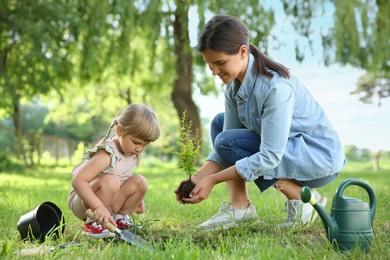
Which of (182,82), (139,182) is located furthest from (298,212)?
(182,82)

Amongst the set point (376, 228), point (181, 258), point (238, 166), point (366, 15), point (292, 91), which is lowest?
point (376, 228)

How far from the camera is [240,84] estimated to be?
304cm

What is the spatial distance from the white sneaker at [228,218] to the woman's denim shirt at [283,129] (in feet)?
0.84

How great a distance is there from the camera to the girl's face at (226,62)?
2.73m

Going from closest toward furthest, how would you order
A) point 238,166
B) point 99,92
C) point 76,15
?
1. point 238,166
2. point 76,15
3. point 99,92

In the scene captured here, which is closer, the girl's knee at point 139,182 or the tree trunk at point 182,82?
the girl's knee at point 139,182

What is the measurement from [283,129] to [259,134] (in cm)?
29

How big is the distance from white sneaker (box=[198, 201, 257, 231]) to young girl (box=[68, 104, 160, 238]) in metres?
0.39

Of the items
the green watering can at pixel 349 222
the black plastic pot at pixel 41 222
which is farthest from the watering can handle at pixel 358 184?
the black plastic pot at pixel 41 222

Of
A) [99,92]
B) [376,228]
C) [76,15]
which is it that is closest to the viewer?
[376,228]

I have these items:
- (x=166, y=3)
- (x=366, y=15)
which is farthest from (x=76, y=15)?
(x=366, y=15)

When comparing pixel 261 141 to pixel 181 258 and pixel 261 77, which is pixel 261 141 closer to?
pixel 261 77

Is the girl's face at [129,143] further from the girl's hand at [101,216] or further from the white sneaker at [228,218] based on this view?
the white sneaker at [228,218]

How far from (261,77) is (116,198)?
3.20 ft
